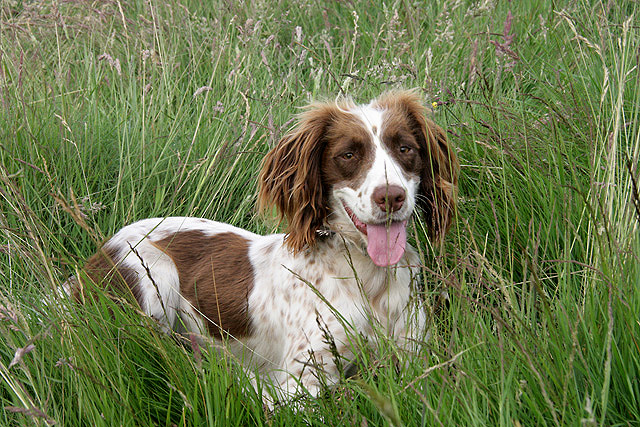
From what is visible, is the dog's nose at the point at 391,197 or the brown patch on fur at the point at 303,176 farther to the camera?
the brown patch on fur at the point at 303,176

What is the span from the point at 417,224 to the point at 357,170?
1.66 feet

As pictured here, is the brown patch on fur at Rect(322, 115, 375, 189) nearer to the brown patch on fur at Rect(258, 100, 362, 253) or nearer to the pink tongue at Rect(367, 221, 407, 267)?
the brown patch on fur at Rect(258, 100, 362, 253)

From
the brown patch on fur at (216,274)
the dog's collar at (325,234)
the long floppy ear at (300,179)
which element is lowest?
the brown patch on fur at (216,274)

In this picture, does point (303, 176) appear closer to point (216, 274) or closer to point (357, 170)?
point (357, 170)

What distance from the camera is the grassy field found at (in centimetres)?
176

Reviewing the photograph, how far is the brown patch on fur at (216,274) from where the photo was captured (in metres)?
3.11

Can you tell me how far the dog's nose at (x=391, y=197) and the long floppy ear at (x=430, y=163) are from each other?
0.36m

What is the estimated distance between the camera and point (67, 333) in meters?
2.07

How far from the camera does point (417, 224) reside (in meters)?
3.08

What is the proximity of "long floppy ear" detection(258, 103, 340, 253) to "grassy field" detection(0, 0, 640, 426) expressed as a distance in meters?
0.42

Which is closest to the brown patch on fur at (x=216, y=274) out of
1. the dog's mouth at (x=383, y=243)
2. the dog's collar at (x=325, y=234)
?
the dog's collar at (x=325, y=234)

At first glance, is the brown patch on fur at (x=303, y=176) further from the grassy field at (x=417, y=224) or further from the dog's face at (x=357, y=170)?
the grassy field at (x=417, y=224)

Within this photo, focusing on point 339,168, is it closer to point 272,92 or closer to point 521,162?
point 521,162

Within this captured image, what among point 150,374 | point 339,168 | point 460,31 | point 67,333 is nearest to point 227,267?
point 339,168
